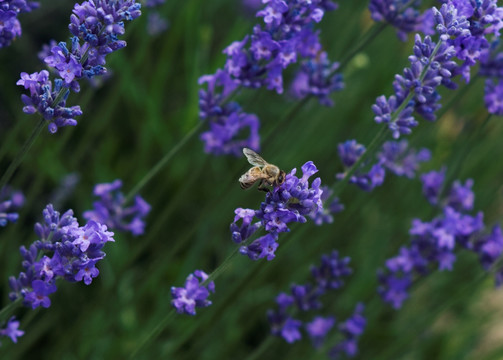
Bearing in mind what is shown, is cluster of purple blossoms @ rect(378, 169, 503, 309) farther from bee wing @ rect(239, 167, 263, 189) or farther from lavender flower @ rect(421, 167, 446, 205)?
bee wing @ rect(239, 167, 263, 189)

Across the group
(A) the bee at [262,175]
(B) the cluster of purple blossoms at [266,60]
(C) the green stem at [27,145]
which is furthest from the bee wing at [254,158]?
(C) the green stem at [27,145]

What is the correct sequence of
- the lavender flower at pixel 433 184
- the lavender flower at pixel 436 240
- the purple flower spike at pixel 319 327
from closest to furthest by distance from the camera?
1. the lavender flower at pixel 436 240
2. the lavender flower at pixel 433 184
3. the purple flower spike at pixel 319 327

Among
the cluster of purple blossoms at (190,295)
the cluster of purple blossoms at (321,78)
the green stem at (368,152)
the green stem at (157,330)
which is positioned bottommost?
the green stem at (157,330)

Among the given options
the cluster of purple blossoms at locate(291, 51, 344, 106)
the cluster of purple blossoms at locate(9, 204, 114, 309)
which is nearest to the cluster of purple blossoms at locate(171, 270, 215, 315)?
the cluster of purple blossoms at locate(9, 204, 114, 309)

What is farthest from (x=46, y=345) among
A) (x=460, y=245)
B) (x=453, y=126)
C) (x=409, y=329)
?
(x=453, y=126)

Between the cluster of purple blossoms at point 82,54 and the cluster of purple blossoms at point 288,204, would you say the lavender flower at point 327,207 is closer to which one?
the cluster of purple blossoms at point 288,204

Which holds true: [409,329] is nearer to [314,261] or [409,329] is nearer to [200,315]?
[314,261]
